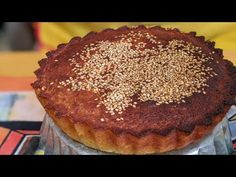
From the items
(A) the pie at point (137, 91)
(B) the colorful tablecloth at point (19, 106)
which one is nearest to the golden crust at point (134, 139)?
(A) the pie at point (137, 91)

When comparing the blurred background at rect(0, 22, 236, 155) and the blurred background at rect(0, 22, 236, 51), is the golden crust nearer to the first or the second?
the blurred background at rect(0, 22, 236, 155)

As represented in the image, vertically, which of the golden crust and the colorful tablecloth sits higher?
the colorful tablecloth

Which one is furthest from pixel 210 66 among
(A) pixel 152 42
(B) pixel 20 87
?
(B) pixel 20 87

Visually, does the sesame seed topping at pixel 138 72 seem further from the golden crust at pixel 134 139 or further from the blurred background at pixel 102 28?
the blurred background at pixel 102 28

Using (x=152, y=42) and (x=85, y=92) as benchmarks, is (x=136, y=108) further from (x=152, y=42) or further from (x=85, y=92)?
(x=152, y=42)

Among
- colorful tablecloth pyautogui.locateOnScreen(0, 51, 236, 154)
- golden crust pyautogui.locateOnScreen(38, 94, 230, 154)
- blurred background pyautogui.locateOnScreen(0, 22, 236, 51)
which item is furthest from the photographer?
blurred background pyautogui.locateOnScreen(0, 22, 236, 51)

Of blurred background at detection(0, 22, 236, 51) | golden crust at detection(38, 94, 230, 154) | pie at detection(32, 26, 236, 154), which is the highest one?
blurred background at detection(0, 22, 236, 51)

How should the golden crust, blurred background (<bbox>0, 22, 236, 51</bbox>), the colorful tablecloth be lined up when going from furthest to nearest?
1. blurred background (<bbox>0, 22, 236, 51</bbox>)
2. the colorful tablecloth
3. the golden crust

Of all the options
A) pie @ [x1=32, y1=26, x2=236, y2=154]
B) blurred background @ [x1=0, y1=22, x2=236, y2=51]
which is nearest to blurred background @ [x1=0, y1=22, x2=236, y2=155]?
blurred background @ [x1=0, y1=22, x2=236, y2=51]

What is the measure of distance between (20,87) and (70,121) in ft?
1.49

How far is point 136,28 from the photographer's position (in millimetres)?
1404

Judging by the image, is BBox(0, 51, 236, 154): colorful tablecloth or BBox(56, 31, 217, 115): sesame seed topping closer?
BBox(56, 31, 217, 115): sesame seed topping

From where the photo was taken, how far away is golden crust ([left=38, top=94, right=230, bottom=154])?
3.47 feet

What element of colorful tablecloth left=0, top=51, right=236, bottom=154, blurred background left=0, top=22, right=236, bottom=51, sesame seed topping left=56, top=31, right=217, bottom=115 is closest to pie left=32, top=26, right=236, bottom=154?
sesame seed topping left=56, top=31, right=217, bottom=115
